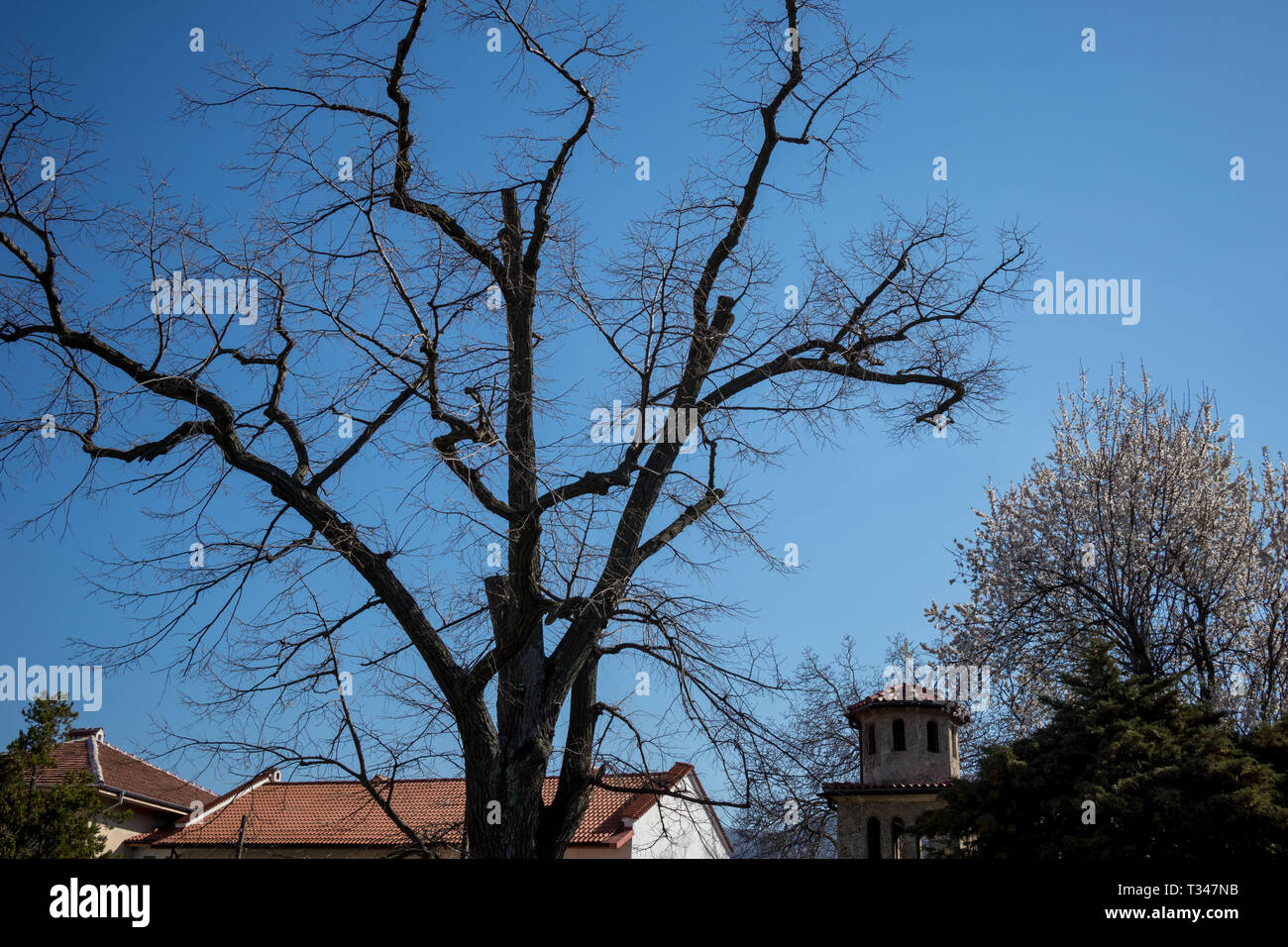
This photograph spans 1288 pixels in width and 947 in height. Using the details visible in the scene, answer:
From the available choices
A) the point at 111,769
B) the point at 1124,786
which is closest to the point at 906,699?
the point at 1124,786

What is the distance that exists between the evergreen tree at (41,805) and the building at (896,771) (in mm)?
14380

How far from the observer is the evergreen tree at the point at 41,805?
19109mm

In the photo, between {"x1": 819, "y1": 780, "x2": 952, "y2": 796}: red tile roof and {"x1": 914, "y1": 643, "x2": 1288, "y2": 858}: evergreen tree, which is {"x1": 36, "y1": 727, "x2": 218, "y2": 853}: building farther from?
{"x1": 914, "y1": 643, "x2": 1288, "y2": 858}: evergreen tree

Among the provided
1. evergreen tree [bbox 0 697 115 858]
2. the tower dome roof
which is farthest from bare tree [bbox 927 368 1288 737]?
evergreen tree [bbox 0 697 115 858]

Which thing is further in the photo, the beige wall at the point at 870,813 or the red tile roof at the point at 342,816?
the red tile roof at the point at 342,816

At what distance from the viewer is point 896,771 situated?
1600 cm

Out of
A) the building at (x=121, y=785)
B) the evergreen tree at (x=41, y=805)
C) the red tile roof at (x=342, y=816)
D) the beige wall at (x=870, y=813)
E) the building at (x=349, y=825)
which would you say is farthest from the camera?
the building at (x=121, y=785)

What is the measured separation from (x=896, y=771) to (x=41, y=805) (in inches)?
628

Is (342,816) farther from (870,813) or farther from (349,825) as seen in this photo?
(870,813)

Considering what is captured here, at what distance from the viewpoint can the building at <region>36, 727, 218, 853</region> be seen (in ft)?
84.7

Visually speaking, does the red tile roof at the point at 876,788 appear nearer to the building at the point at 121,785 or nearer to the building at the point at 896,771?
the building at the point at 896,771

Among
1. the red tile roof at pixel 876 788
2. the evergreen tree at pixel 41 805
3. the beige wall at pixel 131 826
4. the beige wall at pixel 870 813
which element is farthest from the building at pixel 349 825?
the red tile roof at pixel 876 788
